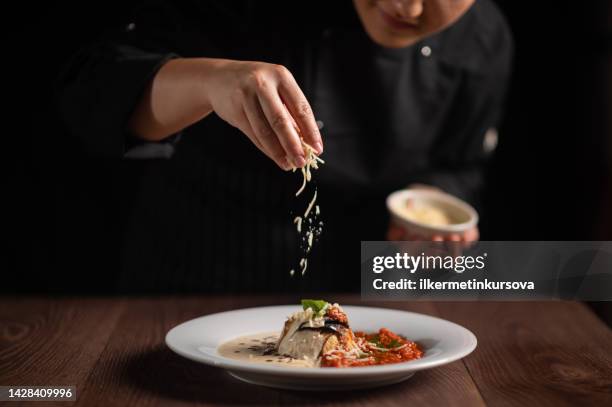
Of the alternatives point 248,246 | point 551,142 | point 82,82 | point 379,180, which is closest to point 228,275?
point 248,246

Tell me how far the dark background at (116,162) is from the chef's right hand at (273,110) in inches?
51.2

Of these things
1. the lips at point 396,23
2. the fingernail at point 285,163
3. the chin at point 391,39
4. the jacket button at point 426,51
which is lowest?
the fingernail at point 285,163

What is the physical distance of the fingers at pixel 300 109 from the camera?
3.47 feet

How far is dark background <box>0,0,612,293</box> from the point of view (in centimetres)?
227

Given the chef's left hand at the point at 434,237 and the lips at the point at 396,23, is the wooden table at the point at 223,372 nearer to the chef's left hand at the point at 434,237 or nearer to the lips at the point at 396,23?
the chef's left hand at the point at 434,237

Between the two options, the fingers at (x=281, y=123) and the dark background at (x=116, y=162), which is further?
the dark background at (x=116, y=162)

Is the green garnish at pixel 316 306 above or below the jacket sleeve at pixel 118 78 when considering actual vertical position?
below

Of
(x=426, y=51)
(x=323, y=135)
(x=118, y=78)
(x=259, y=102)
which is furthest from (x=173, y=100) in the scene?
(x=426, y=51)

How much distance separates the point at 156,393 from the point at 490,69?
144 centimetres

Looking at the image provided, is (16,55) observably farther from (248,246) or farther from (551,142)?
(551,142)

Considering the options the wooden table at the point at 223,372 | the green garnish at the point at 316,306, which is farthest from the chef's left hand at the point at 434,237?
the green garnish at the point at 316,306

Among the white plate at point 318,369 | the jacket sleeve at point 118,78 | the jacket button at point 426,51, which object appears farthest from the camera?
the jacket button at point 426,51

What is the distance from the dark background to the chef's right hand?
1301 millimetres

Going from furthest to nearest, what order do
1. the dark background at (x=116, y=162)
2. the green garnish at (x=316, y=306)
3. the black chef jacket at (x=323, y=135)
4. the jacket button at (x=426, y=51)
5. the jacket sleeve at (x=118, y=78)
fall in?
the dark background at (x=116, y=162) → the jacket button at (x=426, y=51) → the black chef jacket at (x=323, y=135) → the jacket sleeve at (x=118, y=78) → the green garnish at (x=316, y=306)
